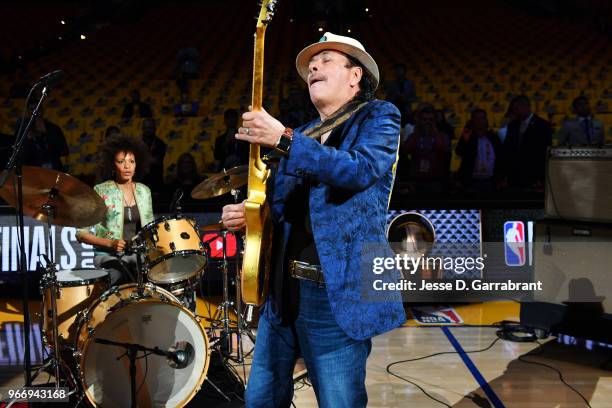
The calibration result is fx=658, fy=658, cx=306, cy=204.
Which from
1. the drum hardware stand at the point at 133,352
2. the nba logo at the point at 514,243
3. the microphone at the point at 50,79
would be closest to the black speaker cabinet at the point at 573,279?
the nba logo at the point at 514,243

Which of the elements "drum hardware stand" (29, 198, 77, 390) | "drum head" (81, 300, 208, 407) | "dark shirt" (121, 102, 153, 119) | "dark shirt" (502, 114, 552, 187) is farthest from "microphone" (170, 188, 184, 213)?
"dark shirt" (121, 102, 153, 119)

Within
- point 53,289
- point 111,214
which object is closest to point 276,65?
point 111,214

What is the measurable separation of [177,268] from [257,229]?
8.43 ft

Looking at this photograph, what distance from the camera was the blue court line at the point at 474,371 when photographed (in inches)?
160

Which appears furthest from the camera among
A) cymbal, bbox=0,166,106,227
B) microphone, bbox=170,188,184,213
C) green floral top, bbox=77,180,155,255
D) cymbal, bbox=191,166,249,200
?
green floral top, bbox=77,180,155,255

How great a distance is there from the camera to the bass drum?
12.2ft

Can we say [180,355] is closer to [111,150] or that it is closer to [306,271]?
[306,271]

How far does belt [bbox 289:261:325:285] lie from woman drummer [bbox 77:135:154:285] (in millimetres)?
2963

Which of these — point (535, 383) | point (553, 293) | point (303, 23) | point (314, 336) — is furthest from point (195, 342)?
point (303, 23)

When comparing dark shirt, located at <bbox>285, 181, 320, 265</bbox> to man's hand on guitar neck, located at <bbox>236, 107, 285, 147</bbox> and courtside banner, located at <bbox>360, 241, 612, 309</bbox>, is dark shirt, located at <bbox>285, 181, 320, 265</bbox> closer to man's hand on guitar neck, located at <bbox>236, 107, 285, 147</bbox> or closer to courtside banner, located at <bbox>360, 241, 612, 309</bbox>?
man's hand on guitar neck, located at <bbox>236, 107, 285, 147</bbox>

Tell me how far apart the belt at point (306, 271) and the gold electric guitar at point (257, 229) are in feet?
0.31

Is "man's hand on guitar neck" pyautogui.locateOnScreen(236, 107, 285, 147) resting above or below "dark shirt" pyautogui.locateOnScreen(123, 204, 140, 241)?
above

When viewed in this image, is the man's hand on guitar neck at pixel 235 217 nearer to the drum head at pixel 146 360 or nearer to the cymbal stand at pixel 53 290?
the drum head at pixel 146 360

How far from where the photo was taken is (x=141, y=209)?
548cm
